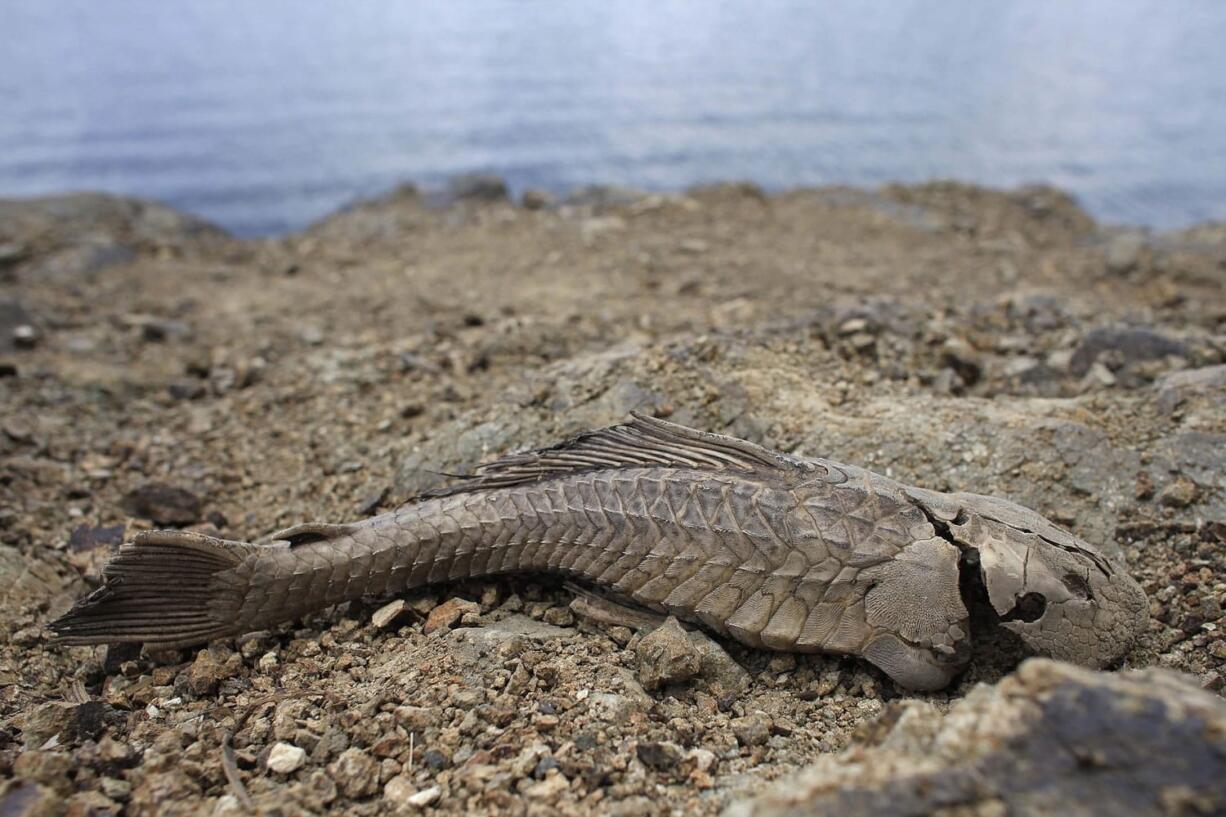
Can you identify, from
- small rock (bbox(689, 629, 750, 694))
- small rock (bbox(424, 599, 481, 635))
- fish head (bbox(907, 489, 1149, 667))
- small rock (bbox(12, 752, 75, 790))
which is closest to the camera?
small rock (bbox(12, 752, 75, 790))

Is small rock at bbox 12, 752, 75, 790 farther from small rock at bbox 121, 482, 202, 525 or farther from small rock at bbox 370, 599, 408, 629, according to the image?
small rock at bbox 121, 482, 202, 525

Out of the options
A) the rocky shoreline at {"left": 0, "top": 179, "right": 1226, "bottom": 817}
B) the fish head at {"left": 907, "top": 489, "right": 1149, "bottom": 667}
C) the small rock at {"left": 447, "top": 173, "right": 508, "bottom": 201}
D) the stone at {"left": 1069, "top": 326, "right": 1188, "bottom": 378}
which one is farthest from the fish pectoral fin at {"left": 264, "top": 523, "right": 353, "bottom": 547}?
the small rock at {"left": 447, "top": 173, "right": 508, "bottom": 201}

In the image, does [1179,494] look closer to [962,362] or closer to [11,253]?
[962,362]

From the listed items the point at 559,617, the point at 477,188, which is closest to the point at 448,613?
the point at 559,617

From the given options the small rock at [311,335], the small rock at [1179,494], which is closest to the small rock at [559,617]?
the small rock at [1179,494]

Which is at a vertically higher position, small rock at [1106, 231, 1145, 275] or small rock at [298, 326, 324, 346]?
small rock at [1106, 231, 1145, 275]

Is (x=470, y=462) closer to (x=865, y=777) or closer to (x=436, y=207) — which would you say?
(x=865, y=777)

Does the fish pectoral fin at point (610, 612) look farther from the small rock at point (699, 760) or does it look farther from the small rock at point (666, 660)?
the small rock at point (699, 760)

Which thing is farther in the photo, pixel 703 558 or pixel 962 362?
pixel 962 362
